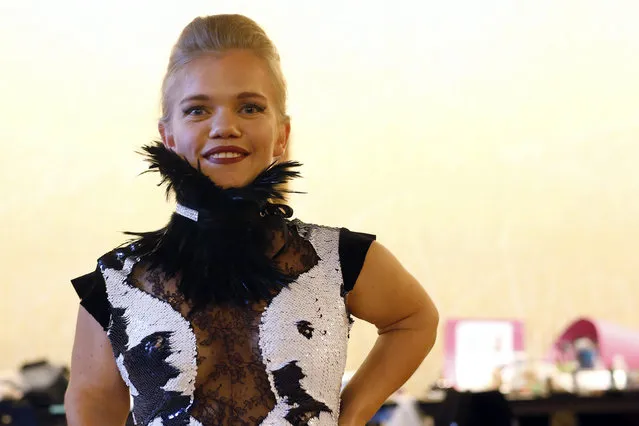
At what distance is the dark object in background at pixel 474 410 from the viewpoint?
2598 millimetres

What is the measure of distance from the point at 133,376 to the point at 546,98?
8.89 feet

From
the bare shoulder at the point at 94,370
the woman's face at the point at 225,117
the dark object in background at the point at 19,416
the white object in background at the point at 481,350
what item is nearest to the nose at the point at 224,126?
the woman's face at the point at 225,117

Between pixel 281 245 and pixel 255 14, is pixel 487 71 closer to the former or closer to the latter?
pixel 255 14

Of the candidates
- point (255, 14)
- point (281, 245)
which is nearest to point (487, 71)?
point (255, 14)

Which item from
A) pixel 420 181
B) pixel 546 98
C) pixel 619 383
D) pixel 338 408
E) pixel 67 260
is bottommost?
pixel 338 408

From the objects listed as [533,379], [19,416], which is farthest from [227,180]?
[533,379]

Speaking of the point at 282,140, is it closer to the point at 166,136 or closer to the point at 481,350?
the point at 166,136

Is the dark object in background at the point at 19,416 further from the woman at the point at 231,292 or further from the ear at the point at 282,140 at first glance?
the ear at the point at 282,140

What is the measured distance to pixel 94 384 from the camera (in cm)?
116

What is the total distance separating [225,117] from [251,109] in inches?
1.6

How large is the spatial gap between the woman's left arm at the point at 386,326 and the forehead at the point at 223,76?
0.80 feet

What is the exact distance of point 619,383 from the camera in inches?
118

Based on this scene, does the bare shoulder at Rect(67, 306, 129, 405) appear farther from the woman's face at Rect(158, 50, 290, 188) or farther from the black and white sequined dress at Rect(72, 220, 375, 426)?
the woman's face at Rect(158, 50, 290, 188)

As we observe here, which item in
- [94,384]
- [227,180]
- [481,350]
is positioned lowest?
[94,384]
